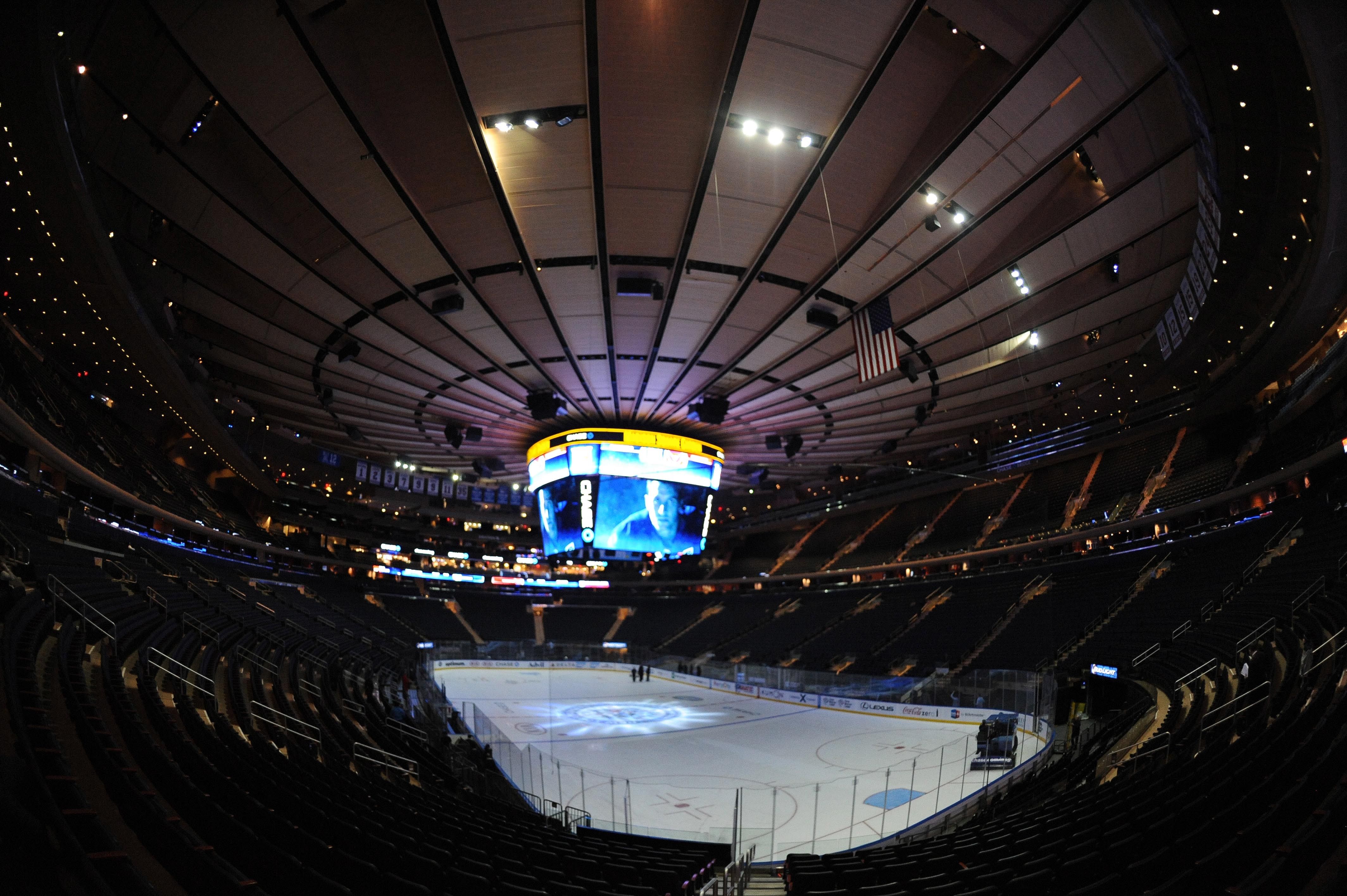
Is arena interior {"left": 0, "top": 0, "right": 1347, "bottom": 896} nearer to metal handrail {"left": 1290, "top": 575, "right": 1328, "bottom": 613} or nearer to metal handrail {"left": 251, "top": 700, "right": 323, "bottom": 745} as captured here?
metal handrail {"left": 251, "top": 700, "right": 323, "bottom": 745}

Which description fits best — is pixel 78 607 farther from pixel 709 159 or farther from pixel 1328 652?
pixel 1328 652

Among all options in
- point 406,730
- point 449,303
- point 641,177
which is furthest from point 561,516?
point 641,177

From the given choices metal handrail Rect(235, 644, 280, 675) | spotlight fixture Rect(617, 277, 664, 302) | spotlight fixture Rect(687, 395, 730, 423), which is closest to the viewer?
spotlight fixture Rect(617, 277, 664, 302)

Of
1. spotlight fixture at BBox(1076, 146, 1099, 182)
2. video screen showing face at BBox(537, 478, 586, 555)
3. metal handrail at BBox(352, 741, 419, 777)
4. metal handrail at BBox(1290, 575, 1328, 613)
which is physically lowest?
metal handrail at BBox(352, 741, 419, 777)

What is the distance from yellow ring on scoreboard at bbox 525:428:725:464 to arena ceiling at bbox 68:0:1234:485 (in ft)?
18.5

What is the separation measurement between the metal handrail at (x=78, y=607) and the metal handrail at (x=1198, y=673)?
20.7m

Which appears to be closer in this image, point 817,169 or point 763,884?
point 763,884

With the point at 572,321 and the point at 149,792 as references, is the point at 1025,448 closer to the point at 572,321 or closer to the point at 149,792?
the point at 572,321

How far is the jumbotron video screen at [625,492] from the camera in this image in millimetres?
25891

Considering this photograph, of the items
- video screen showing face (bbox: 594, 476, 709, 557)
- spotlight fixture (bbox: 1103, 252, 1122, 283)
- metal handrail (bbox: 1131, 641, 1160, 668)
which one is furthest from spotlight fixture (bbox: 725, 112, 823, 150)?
metal handrail (bbox: 1131, 641, 1160, 668)

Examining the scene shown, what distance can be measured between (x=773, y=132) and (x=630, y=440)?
55.8ft

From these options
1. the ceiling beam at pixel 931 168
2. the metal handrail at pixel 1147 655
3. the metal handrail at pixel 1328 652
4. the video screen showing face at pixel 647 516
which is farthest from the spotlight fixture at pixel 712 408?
the metal handrail at pixel 1328 652

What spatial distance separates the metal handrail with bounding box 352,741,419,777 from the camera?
1370 centimetres

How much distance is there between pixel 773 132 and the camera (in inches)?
392
